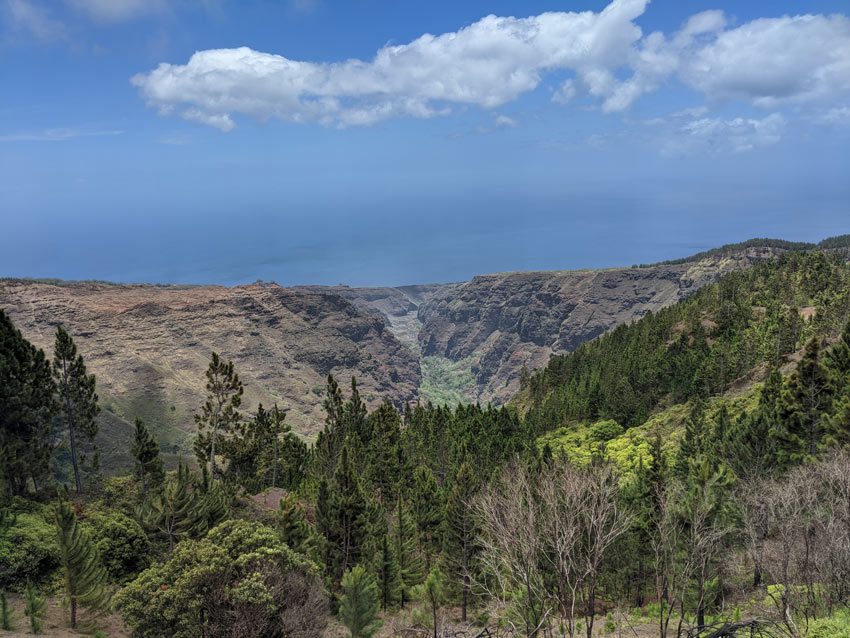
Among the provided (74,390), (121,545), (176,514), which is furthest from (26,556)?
(74,390)

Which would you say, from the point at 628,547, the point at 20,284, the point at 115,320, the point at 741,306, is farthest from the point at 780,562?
the point at 20,284

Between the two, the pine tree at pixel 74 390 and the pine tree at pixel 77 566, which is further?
the pine tree at pixel 74 390

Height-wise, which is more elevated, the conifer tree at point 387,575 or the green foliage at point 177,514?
the green foliage at point 177,514

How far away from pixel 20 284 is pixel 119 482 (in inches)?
6381

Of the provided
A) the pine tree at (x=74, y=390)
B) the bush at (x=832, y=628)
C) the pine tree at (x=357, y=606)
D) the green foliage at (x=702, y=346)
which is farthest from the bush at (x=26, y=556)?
the green foliage at (x=702, y=346)

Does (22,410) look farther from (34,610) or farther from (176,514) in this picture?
(34,610)

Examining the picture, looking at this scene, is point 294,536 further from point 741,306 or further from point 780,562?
point 741,306

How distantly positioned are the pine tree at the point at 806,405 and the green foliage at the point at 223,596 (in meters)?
34.3

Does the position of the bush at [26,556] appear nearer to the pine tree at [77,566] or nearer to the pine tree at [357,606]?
the pine tree at [77,566]

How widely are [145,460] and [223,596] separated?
30.8 meters

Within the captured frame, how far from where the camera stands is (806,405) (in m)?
38.0

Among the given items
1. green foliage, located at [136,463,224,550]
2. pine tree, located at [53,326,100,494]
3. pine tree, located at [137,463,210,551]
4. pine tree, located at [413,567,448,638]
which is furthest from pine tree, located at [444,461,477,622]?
pine tree, located at [53,326,100,494]

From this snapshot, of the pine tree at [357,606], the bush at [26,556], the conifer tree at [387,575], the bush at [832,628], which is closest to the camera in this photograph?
the bush at [832,628]

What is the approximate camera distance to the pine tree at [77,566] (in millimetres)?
25406
